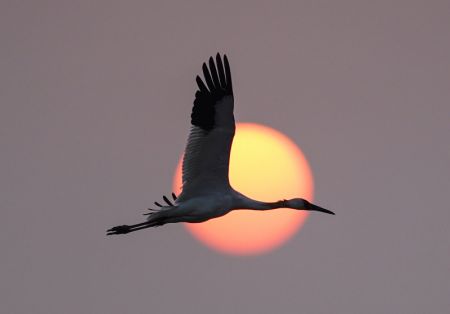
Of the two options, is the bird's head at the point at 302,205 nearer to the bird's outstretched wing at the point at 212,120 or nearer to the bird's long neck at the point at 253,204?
the bird's long neck at the point at 253,204

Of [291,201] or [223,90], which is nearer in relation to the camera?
[223,90]

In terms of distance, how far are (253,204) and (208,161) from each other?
2.08 metres

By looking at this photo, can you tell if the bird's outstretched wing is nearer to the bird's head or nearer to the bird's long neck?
the bird's long neck

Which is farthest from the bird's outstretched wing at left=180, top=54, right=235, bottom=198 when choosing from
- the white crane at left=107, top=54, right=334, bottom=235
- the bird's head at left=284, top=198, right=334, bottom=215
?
the bird's head at left=284, top=198, right=334, bottom=215

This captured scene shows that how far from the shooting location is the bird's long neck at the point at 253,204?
4647 centimetres

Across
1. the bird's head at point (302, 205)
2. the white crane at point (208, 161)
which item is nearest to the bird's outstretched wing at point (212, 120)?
the white crane at point (208, 161)

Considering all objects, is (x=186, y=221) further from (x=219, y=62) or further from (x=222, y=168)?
(x=219, y=62)

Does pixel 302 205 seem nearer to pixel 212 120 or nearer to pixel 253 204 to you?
pixel 253 204

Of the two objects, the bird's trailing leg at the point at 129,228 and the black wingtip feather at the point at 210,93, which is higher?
the black wingtip feather at the point at 210,93

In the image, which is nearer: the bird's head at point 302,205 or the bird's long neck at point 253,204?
the bird's long neck at point 253,204

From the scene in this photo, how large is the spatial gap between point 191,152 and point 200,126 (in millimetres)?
845

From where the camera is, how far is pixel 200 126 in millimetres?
45281

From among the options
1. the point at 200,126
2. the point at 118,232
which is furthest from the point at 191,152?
the point at 118,232

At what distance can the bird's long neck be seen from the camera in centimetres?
4647
